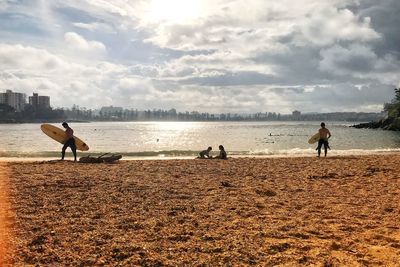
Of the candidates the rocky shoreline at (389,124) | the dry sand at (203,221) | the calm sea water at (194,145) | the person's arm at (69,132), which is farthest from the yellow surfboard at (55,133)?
the rocky shoreline at (389,124)

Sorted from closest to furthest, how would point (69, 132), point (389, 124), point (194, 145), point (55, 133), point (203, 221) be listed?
point (203, 221), point (69, 132), point (55, 133), point (194, 145), point (389, 124)

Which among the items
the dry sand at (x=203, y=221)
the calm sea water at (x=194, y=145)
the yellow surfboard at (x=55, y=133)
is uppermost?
the yellow surfboard at (x=55, y=133)

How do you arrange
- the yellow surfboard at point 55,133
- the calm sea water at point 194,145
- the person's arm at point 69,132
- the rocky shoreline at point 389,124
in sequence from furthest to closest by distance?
the rocky shoreline at point 389,124 → the calm sea water at point 194,145 → the yellow surfboard at point 55,133 → the person's arm at point 69,132

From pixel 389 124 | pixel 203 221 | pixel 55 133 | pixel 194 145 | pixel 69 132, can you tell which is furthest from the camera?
pixel 389 124

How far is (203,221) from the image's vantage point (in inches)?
293

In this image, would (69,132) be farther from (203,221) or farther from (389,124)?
(389,124)

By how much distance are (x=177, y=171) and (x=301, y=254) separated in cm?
1010

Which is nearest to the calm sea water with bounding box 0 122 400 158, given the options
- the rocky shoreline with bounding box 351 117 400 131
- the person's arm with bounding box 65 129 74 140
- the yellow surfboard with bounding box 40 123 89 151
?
the yellow surfboard with bounding box 40 123 89 151

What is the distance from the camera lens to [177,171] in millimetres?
15430

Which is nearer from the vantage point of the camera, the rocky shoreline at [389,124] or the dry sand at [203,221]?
the dry sand at [203,221]

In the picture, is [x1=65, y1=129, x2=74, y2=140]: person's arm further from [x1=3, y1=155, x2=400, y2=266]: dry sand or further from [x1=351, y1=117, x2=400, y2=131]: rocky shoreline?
[x1=351, y1=117, x2=400, y2=131]: rocky shoreline

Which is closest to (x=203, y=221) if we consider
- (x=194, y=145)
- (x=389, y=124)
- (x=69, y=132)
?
(x=69, y=132)

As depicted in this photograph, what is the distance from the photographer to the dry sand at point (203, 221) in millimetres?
5520

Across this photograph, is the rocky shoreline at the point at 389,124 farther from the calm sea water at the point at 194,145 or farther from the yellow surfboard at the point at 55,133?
the yellow surfboard at the point at 55,133
